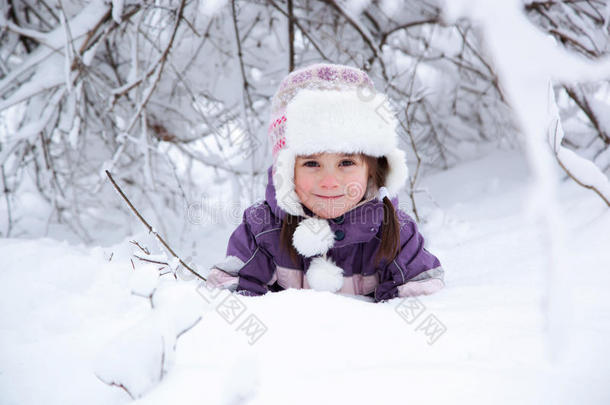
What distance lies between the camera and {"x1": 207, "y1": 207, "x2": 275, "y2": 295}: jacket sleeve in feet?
5.09

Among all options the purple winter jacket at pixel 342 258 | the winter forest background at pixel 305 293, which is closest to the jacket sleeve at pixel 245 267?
the purple winter jacket at pixel 342 258

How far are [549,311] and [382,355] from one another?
0.35 metres

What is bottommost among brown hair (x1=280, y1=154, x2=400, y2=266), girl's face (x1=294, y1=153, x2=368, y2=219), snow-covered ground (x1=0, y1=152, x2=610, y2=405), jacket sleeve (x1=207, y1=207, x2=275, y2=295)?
jacket sleeve (x1=207, y1=207, x2=275, y2=295)

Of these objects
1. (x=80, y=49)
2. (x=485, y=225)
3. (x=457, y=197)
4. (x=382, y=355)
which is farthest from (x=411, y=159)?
(x=382, y=355)

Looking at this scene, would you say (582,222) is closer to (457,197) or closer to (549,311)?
(549,311)

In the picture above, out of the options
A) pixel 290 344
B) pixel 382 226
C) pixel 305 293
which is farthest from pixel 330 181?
pixel 290 344

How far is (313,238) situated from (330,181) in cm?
21

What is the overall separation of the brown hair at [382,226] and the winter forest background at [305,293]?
281 millimetres

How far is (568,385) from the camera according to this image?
0.64m

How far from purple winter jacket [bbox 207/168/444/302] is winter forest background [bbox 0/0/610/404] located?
0.71 ft

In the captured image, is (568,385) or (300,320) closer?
(568,385)

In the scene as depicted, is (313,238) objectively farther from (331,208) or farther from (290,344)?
(290,344)

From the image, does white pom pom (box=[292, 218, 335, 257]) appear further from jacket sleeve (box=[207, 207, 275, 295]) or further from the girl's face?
jacket sleeve (box=[207, 207, 275, 295])

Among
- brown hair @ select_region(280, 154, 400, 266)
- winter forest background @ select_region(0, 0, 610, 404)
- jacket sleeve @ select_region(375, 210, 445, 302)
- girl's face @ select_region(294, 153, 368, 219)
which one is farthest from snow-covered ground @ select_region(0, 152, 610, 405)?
girl's face @ select_region(294, 153, 368, 219)
